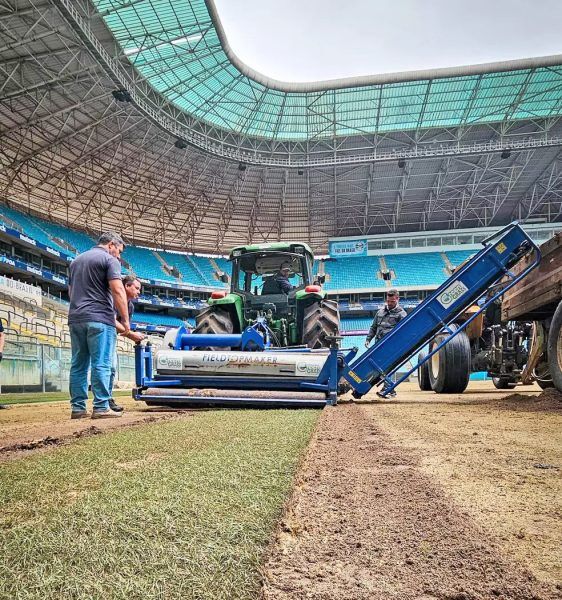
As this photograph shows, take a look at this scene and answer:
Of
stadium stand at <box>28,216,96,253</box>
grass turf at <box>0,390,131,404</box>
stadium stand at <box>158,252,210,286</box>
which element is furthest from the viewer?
stadium stand at <box>158,252,210,286</box>

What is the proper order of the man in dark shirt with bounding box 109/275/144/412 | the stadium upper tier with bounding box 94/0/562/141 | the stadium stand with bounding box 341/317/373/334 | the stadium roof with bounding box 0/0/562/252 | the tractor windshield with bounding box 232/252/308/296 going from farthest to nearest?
the stadium stand with bounding box 341/317/373/334, the stadium upper tier with bounding box 94/0/562/141, the stadium roof with bounding box 0/0/562/252, the tractor windshield with bounding box 232/252/308/296, the man in dark shirt with bounding box 109/275/144/412

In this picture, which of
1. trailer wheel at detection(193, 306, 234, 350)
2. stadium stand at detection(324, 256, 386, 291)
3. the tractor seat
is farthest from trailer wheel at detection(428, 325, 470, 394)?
stadium stand at detection(324, 256, 386, 291)

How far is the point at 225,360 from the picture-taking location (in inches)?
213

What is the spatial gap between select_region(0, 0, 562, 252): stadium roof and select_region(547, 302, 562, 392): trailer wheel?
18420 mm

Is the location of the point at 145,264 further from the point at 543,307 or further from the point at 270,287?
the point at 543,307

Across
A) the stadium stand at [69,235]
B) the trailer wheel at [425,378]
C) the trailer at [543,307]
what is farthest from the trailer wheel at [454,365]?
the stadium stand at [69,235]

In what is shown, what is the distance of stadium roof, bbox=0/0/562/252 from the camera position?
805 inches

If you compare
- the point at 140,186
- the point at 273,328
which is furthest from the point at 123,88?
the point at 273,328

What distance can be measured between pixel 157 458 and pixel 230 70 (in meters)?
26.4

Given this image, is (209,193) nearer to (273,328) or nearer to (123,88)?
(123,88)

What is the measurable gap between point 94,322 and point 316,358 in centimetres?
239

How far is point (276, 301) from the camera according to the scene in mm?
7492

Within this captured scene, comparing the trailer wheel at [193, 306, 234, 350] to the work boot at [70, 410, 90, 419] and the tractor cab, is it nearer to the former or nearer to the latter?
the tractor cab

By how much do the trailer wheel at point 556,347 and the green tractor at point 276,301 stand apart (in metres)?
2.66
